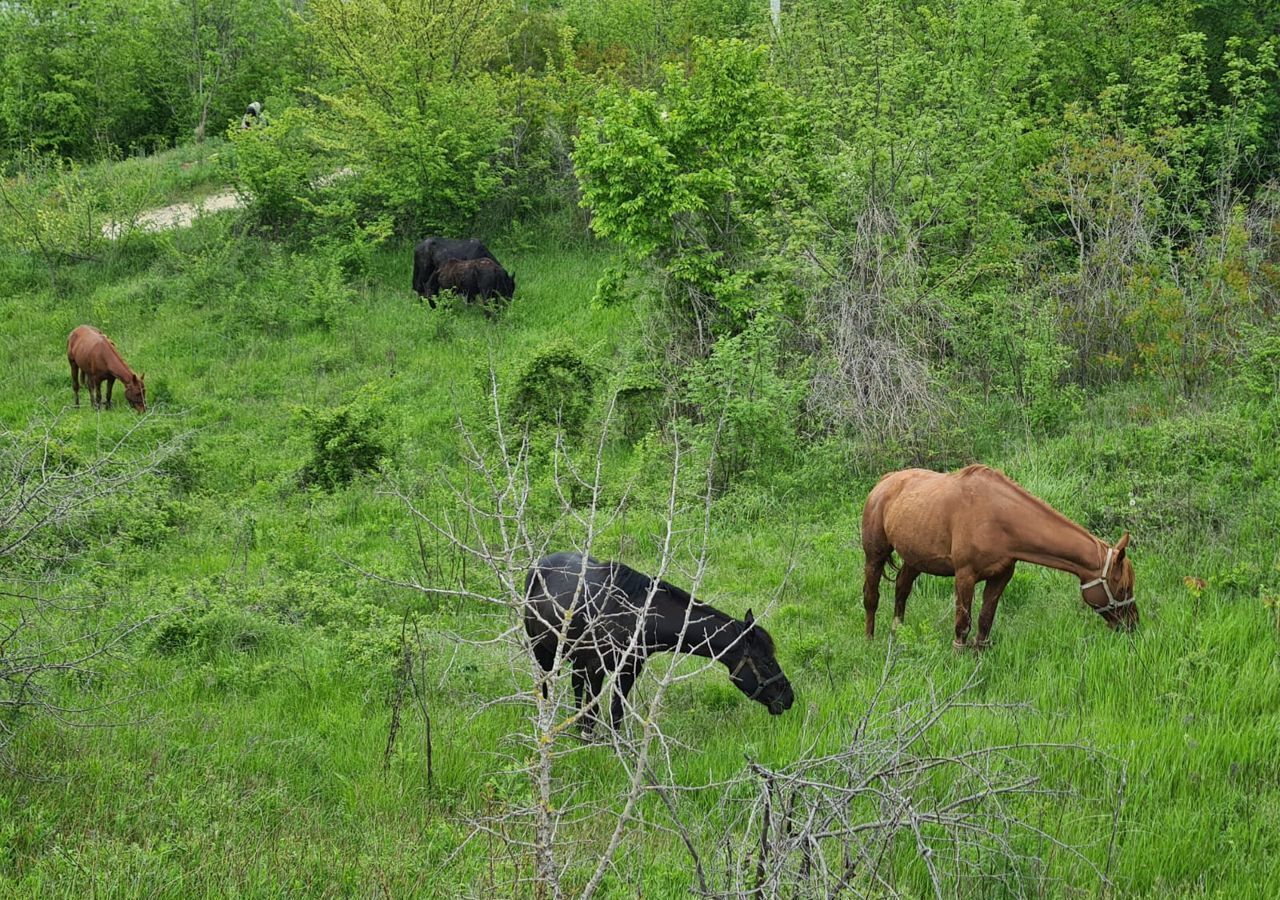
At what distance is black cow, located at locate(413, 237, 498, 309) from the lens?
20.5m

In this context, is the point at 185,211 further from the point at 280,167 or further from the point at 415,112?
the point at 415,112

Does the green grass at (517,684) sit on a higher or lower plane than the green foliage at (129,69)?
lower

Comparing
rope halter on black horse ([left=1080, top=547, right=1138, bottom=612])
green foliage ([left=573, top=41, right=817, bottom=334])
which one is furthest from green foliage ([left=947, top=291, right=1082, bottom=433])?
rope halter on black horse ([left=1080, top=547, right=1138, bottom=612])

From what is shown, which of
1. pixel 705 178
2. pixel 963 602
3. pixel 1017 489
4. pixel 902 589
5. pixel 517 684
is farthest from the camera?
pixel 705 178

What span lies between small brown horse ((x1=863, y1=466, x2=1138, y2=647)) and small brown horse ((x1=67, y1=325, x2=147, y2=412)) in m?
12.6

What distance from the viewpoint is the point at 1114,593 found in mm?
7992

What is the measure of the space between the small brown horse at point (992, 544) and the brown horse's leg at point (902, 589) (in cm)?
12

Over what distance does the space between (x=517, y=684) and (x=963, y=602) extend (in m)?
4.01

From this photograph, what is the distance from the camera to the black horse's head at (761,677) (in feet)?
23.5

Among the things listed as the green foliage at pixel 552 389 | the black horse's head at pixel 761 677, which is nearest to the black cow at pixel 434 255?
the green foliage at pixel 552 389

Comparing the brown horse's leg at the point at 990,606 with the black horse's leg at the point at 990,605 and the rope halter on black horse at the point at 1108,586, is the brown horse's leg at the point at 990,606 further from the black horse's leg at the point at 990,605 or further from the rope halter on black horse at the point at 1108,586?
the rope halter on black horse at the point at 1108,586

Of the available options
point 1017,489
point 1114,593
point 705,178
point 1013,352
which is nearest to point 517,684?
point 1017,489

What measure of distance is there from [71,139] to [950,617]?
95.8 feet

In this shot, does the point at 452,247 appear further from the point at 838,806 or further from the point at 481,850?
the point at 838,806
